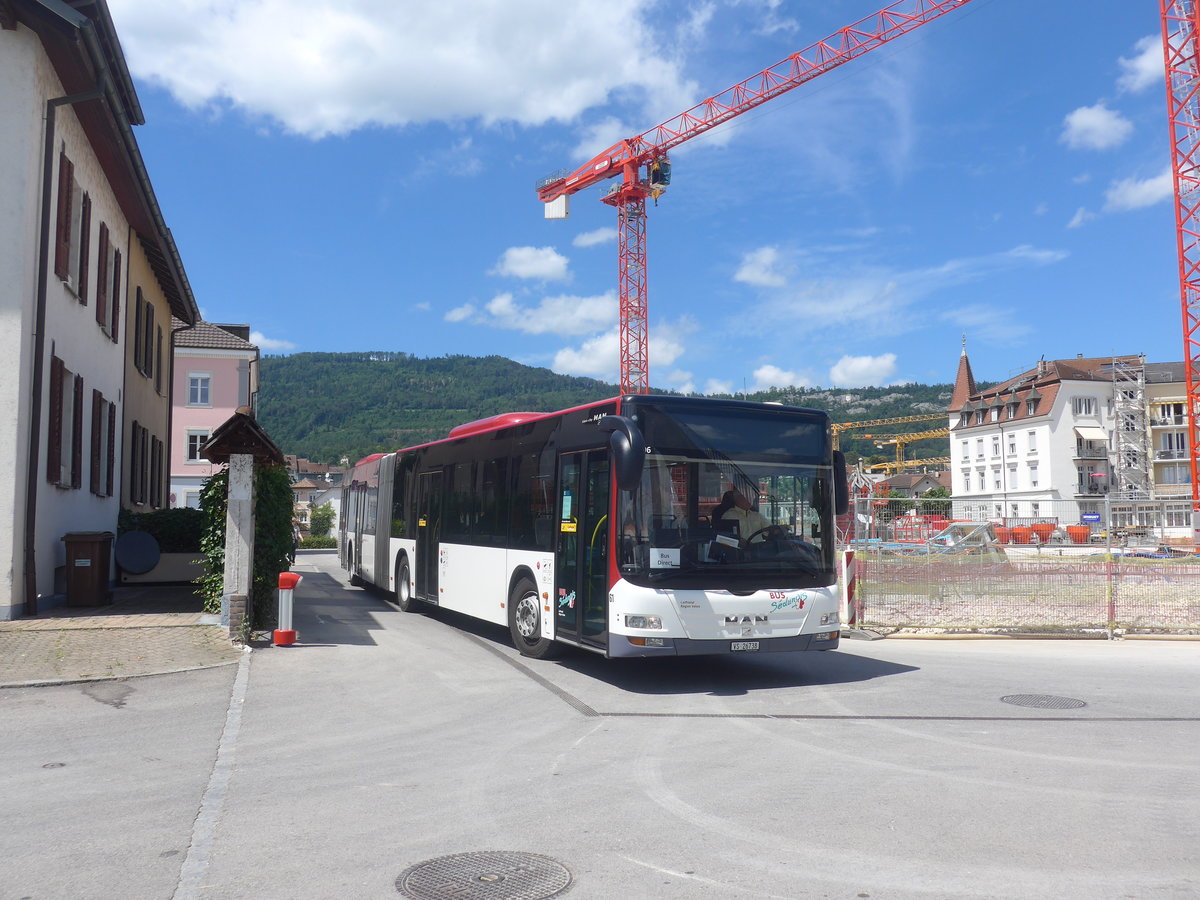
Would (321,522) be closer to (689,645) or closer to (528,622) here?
(528,622)

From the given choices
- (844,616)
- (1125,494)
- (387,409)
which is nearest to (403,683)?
(844,616)

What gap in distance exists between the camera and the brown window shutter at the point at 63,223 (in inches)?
599

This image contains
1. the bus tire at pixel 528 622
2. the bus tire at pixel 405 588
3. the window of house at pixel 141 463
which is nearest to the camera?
the bus tire at pixel 528 622

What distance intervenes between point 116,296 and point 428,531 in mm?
9365

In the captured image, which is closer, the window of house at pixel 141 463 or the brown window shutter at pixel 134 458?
the brown window shutter at pixel 134 458

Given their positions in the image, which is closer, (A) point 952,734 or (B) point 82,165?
(A) point 952,734

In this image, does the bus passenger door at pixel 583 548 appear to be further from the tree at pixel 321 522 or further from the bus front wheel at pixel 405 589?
the tree at pixel 321 522

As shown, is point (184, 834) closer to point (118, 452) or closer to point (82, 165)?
point (82, 165)

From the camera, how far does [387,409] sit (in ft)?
529

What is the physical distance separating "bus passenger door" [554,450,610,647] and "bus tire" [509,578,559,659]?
67 centimetres

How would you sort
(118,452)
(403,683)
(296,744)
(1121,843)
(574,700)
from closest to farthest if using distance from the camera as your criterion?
(1121,843)
(296,744)
(574,700)
(403,683)
(118,452)

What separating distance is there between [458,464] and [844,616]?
6.69 metres

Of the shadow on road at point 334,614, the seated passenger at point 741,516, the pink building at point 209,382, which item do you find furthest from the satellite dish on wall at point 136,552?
the pink building at point 209,382

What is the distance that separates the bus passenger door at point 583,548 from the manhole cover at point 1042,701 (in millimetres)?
4047
